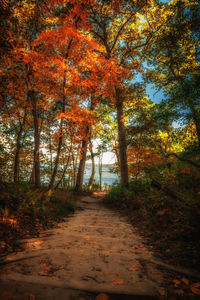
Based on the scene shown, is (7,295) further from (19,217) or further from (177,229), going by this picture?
(177,229)

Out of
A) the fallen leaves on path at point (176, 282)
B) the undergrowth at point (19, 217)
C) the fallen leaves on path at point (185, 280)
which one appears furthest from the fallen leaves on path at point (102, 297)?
the undergrowth at point (19, 217)

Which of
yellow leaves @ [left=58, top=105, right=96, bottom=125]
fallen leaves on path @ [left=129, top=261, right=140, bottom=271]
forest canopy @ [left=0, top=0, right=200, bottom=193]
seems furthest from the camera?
yellow leaves @ [left=58, top=105, right=96, bottom=125]

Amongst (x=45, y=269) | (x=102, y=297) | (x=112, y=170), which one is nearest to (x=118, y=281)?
(x=102, y=297)

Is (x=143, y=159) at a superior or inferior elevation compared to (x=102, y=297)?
superior

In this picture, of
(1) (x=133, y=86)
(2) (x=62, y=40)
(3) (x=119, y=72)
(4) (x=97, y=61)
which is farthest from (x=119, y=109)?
(2) (x=62, y=40)

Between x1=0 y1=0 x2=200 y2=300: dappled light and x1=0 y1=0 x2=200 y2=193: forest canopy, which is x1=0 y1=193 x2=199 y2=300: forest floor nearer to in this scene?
x1=0 y1=0 x2=200 y2=300: dappled light

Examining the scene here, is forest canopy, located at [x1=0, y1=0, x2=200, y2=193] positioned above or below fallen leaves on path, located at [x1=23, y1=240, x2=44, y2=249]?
above

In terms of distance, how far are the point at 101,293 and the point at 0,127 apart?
12475mm

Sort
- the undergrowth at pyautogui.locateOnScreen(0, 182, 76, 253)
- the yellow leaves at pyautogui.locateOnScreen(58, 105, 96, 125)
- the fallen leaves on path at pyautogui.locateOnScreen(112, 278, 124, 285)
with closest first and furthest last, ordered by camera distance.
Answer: the fallen leaves on path at pyautogui.locateOnScreen(112, 278, 124, 285), the undergrowth at pyautogui.locateOnScreen(0, 182, 76, 253), the yellow leaves at pyautogui.locateOnScreen(58, 105, 96, 125)

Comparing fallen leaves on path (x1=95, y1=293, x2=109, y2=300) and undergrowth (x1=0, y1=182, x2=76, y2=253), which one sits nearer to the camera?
fallen leaves on path (x1=95, y1=293, x2=109, y2=300)

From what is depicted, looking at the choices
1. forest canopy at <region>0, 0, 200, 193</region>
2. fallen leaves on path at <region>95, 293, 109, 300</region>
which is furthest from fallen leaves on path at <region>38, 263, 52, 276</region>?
forest canopy at <region>0, 0, 200, 193</region>

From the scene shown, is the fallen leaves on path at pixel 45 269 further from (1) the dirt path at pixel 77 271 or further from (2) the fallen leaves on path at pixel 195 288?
(2) the fallen leaves on path at pixel 195 288

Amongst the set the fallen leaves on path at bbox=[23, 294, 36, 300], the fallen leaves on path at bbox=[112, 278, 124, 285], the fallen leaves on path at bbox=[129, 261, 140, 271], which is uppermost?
the fallen leaves on path at bbox=[23, 294, 36, 300]

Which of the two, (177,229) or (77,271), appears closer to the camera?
(77,271)
